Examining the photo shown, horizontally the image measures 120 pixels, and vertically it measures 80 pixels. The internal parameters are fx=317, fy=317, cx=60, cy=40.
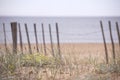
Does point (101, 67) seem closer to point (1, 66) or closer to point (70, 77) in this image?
point (70, 77)

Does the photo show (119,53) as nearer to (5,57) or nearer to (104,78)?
(104,78)

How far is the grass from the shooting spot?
618 cm

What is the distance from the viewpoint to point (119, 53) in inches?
310

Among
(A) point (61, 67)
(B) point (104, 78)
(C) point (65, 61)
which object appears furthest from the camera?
(C) point (65, 61)

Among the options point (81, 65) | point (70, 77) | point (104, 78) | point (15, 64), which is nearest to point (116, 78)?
point (104, 78)

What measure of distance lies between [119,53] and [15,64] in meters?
2.77

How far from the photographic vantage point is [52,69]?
6715mm

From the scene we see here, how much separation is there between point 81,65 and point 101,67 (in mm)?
876

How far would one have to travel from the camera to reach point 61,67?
7051mm

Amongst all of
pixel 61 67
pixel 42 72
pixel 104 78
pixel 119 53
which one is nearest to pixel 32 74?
pixel 42 72

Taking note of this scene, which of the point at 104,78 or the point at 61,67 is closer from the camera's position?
the point at 104,78

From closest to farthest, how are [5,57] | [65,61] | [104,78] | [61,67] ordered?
[104,78] < [5,57] < [61,67] < [65,61]

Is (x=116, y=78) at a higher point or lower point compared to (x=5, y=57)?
lower

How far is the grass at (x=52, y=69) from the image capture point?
20.3ft
